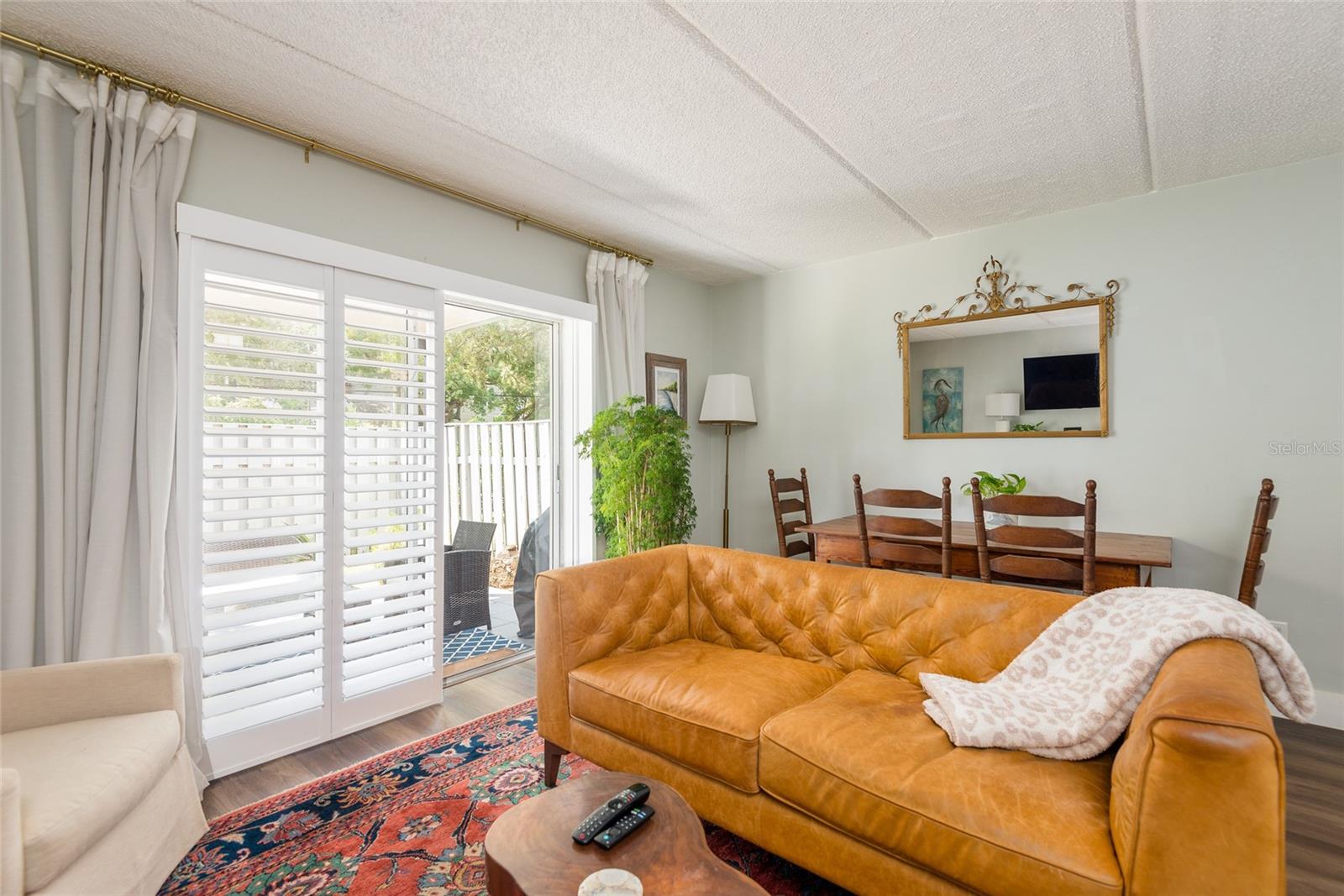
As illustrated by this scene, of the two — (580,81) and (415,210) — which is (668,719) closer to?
(580,81)

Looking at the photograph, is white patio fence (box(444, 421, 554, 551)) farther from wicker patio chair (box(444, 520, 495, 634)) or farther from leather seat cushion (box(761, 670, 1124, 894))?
leather seat cushion (box(761, 670, 1124, 894))

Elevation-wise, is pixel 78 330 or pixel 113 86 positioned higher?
pixel 113 86

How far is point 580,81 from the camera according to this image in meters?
2.10

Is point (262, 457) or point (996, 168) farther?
point (996, 168)

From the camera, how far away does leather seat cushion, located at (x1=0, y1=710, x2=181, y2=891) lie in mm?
1271

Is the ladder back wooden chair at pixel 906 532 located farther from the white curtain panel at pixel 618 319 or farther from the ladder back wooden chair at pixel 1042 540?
the white curtain panel at pixel 618 319

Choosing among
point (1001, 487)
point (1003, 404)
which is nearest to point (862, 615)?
point (1001, 487)

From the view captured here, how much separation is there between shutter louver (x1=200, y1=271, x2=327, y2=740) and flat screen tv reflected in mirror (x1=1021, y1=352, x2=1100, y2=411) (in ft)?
11.5

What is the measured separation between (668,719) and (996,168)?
2703 mm

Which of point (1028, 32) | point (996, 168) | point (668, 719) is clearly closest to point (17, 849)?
point (668, 719)

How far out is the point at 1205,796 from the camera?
101cm

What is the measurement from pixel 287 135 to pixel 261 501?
4.83 ft

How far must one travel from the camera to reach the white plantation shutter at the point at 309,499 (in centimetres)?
225

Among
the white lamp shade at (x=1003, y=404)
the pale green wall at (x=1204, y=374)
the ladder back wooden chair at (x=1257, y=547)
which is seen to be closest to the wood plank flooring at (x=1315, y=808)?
the pale green wall at (x=1204, y=374)
